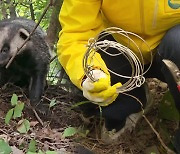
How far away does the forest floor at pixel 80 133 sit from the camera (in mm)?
3305

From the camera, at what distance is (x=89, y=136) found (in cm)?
375

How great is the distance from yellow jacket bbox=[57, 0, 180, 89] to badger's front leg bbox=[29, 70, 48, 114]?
3.95 ft

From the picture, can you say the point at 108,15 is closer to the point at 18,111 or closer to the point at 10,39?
the point at 18,111

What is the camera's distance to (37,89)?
466 centimetres

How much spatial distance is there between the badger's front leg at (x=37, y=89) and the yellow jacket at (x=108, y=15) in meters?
1.20

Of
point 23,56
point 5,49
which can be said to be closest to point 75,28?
point 5,49

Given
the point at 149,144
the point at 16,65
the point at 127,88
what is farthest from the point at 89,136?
the point at 16,65

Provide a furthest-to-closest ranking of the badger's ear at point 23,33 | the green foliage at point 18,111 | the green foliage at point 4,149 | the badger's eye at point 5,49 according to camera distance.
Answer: the badger's ear at point 23,33
the badger's eye at point 5,49
the green foliage at point 18,111
the green foliage at point 4,149

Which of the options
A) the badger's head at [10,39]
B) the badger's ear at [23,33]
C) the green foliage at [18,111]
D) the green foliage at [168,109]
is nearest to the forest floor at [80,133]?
the green foliage at [168,109]

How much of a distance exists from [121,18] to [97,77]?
722 mm

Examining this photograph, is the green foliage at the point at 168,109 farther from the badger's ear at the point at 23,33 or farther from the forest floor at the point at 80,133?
the badger's ear at the point at 23,33

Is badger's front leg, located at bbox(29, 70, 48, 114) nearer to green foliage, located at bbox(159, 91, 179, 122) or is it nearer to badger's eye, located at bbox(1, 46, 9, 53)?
badger's eye, located at bbox(1, 46, 9, 53)

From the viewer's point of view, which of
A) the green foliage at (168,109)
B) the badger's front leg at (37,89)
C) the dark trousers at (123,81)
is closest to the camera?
the dark trousers at (123,81)

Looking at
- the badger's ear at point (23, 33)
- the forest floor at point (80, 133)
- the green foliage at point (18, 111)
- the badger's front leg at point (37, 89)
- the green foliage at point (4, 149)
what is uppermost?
the green foliage at point (4, 149)
